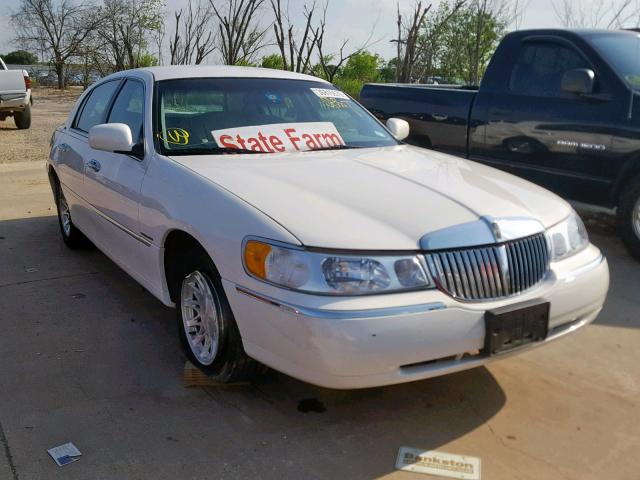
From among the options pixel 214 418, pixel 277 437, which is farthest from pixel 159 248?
pixel 277 437

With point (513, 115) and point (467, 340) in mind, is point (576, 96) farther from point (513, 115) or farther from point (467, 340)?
point (467, 340)

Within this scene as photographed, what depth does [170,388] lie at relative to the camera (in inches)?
129

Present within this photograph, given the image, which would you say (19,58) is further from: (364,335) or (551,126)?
(364,335)

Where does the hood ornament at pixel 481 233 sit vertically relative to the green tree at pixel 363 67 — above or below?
below

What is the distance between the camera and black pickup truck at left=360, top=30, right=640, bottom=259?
5.35 meters

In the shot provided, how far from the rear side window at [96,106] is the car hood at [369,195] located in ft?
5.11

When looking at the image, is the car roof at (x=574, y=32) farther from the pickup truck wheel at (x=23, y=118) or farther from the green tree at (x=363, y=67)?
the green tree at (x=363, y=67)

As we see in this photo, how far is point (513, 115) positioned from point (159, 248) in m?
3.85

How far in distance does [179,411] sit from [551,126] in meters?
4.18

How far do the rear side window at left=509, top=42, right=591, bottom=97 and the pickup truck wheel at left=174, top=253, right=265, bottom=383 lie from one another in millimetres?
3941

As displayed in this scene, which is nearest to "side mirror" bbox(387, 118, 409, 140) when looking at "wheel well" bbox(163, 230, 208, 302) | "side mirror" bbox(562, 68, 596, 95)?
"side mirror" bbox(562, 68, 596, 95)

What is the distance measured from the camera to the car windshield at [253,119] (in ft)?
12.4

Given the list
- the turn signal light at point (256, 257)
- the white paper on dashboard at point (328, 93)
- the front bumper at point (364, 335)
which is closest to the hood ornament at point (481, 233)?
the front bumper at point (364, 335)

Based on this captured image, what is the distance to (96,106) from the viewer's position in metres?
5.04
